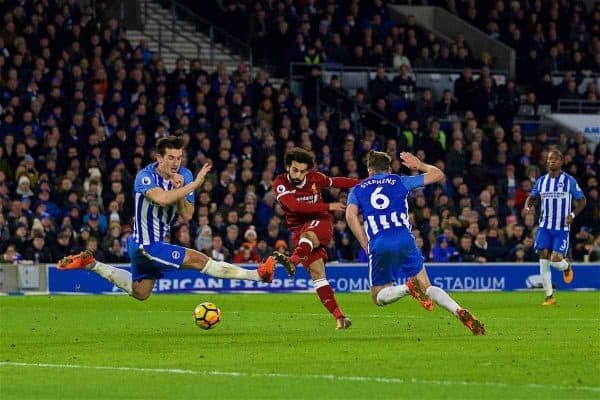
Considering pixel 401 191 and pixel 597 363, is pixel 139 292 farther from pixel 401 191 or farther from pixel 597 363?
pixel 597 363

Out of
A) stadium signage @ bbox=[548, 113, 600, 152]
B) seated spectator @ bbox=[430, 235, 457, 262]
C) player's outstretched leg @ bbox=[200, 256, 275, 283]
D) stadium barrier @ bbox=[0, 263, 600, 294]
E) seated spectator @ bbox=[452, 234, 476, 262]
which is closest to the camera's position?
player's outstretched leg @ bbox=[200, 256, 275, 283]

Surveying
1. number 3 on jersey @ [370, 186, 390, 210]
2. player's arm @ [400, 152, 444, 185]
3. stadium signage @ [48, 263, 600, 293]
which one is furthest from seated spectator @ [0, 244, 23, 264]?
player's arm @ [400, 152, 444, 185]

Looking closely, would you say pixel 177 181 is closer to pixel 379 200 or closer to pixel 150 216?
pixel 150 216

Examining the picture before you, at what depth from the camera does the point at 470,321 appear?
14.1 meters

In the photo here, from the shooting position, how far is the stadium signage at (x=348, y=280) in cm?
2727

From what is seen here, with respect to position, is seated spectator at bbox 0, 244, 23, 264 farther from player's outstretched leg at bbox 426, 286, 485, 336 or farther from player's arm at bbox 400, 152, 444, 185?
player's outstretched leg at bbox 426, 286, 485, 336

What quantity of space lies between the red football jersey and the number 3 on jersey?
992 millimetres

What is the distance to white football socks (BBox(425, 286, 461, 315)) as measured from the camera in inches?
553

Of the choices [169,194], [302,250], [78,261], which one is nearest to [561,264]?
[302,250]

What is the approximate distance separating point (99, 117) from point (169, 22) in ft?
28.3

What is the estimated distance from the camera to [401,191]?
1485cm

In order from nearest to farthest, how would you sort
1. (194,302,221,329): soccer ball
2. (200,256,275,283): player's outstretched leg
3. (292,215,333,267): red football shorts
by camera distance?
(200,256,275,283): player's outstretched leg < (194,302,221,329): soccer ball < (292,215,333,267): red football shorts

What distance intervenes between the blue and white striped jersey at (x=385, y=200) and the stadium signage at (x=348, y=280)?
456 inches

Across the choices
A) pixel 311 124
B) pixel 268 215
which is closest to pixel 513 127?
pixel 311 124
